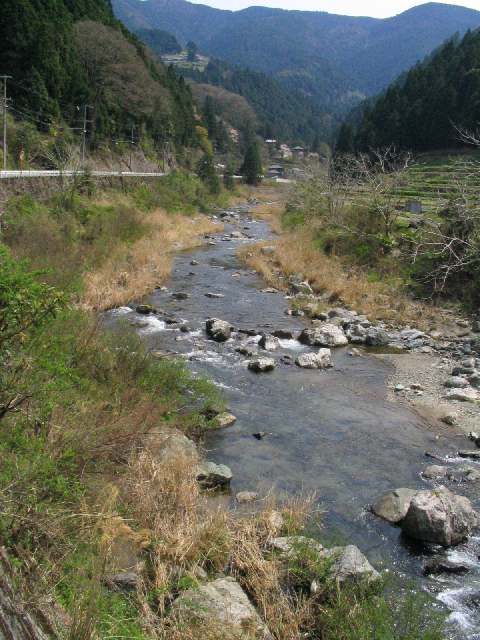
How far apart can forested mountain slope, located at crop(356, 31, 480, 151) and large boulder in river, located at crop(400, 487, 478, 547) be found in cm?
5796

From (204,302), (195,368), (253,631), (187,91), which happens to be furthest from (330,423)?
(187,91)

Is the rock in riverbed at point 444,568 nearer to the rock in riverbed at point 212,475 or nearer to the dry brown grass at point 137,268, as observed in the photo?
the rock in riverbed at point 212,475

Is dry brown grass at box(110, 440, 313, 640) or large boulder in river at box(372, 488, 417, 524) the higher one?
dry brown grass at box(110, 440, 313, 640)

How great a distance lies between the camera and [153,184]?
157 ft

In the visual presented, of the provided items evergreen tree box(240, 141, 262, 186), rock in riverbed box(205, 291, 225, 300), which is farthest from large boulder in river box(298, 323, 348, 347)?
evergreen tree box(240, 141, 262, 186)

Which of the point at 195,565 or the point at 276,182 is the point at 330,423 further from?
the point at 276,182

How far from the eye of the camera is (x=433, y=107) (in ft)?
213

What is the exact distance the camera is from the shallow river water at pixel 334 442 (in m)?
7.17

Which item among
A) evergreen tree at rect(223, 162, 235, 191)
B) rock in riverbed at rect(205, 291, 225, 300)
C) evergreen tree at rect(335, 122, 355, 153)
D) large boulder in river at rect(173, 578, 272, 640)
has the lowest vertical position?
rock in riverbed at rect(205, 291, 225, 300)

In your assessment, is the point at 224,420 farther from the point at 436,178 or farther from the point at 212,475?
the point at 436,178

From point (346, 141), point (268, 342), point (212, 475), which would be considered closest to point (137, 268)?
point (268, 342)

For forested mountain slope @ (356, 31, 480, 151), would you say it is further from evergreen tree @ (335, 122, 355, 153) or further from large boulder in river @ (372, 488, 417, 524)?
large boulder in river @ (372, 488, 417, 524)

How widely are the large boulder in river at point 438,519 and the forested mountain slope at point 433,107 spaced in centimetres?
5796

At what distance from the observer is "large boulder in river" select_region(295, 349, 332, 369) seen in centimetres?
1451
